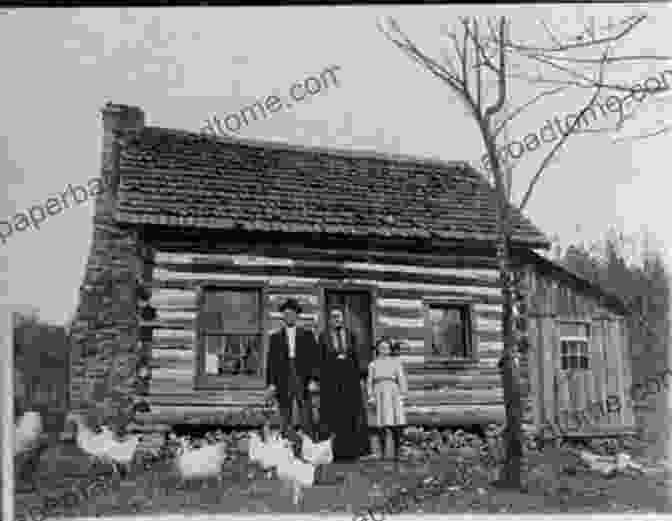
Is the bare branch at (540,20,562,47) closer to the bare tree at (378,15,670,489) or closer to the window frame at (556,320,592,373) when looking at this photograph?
the bare tree at (378,15,670,489)

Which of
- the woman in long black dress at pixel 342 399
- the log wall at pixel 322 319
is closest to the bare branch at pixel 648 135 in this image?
the log wall at pixel 322 319

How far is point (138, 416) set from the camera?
748 cm

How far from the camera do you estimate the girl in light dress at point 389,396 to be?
7.70 m

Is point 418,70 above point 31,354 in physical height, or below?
above

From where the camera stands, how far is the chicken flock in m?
6.89

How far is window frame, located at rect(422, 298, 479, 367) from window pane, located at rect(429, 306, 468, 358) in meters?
0.04

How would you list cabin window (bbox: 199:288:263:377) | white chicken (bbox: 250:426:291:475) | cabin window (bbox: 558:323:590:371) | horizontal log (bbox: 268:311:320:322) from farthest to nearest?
1. cabin window (bbox: 558:323:590:371)
2. horizontal log (bbox: 268:311:320:322)
3. cabin window (bbox: 199:288:263:377)
4. white chicken (bbox: 250:426:291:475)

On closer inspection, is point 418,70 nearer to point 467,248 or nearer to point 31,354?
point 467,248

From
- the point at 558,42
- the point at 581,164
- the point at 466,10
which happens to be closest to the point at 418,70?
the point at 466,10

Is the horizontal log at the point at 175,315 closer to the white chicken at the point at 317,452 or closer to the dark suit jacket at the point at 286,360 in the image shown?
the dark suit jacket at the point at 286,360

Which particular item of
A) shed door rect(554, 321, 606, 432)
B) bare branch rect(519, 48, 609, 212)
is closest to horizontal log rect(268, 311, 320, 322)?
bare branch rect(519, 48, 609, 212)

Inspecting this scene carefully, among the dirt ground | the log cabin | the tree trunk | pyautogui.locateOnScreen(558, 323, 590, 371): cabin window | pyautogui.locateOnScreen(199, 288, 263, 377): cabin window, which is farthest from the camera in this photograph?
pyautogui.locateOnScreen(558, 323, 590, 371): cabin window

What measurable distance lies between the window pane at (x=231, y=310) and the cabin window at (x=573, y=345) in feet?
11.9

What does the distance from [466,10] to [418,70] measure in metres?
0.77
